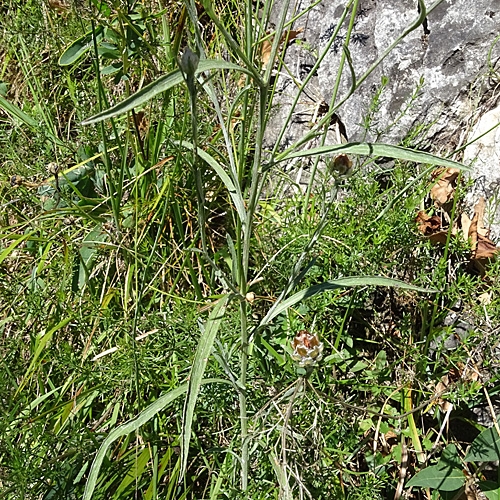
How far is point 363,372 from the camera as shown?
161 cm

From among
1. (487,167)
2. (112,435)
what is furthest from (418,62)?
(112,435)

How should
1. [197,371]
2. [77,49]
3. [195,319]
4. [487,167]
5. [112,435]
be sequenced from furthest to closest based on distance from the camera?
[77,49] → [487,167] → [195,319] → [112,435] → [197,371]

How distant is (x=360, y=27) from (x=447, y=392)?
4.63 feet

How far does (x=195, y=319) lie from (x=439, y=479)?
813mm

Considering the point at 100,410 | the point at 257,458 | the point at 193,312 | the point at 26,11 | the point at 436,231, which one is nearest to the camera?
the point at 257,458

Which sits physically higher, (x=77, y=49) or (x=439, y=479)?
(x=77, y=49)

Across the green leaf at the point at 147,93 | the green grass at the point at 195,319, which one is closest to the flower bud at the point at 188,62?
the green leaf at the point at 147,93

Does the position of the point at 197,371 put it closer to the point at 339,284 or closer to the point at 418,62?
the point at 339,284

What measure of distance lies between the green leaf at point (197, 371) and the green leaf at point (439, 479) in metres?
0.76

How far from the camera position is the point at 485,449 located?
136 cm

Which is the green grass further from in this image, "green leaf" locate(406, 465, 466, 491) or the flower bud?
the flower bud

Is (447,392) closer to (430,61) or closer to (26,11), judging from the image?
(430,61)

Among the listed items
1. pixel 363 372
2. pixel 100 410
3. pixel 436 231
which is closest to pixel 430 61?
pixel 436 231

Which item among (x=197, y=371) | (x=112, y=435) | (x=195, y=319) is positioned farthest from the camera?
(x=195, y=319)
